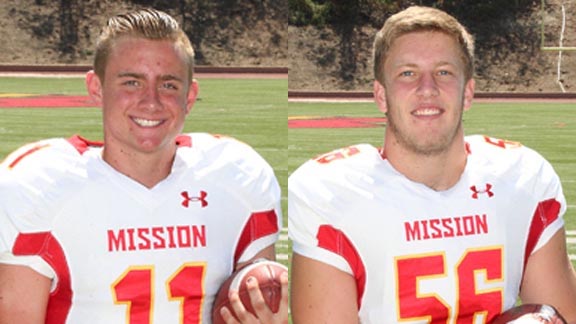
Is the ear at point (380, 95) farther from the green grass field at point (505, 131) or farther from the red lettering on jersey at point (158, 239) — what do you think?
the green grass field at point (505, 131)

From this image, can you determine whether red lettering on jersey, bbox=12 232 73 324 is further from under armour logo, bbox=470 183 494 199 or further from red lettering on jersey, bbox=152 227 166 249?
under armour logo, bbox=470 183 494 199

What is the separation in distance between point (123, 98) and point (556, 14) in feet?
82.0

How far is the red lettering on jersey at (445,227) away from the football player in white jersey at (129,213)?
0.32 metres

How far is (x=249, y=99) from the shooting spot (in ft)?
47.6

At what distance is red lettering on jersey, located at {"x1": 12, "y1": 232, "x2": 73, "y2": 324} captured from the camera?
223 cm

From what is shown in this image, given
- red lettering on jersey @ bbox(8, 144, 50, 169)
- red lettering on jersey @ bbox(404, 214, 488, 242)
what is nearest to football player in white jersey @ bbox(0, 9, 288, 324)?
red lettering on jersey @ bbox(8, 144, 50, 169)

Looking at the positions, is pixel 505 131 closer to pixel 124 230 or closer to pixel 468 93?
pixel 468 93

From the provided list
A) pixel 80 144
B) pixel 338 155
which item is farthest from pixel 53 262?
pixel 338 155

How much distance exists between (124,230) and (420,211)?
0.68 metres

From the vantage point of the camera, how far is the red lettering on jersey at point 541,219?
2.40m

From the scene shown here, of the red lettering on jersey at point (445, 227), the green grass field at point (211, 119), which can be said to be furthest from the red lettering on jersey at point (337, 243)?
the green grass field at point (211, 119)

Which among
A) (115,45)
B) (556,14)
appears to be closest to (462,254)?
(115,45)

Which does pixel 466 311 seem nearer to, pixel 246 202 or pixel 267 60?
pixel 246 202

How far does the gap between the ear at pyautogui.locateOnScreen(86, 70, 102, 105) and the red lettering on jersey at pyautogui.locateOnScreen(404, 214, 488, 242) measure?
0.78m
